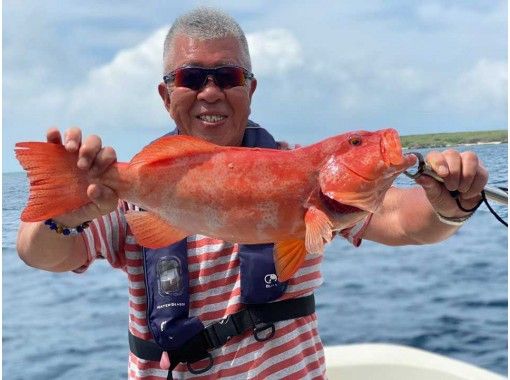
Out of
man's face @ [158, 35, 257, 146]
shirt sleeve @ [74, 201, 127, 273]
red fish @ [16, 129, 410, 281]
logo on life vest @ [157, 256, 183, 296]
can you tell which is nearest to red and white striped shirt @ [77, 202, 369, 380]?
shirt sleeve @ [74, 201, 127, 273]

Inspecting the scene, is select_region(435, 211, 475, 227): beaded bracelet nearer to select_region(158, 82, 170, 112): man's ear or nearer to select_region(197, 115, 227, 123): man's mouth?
select_region(197, 115, 227, 123): man's mouth

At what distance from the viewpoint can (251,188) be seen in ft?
6.28

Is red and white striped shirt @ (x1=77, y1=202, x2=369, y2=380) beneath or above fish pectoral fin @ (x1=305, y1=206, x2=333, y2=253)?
beneath

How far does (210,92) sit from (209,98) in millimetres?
29

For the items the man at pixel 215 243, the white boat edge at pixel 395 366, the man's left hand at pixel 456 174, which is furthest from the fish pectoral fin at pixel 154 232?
the white boat edge at pixel 395 366

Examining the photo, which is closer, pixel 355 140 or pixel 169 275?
pixel 355 140

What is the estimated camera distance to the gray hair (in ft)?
9.36

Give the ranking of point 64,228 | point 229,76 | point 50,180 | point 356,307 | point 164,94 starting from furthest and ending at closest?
point 356,307
point 164,94
point 229,76
point 64,228
point 50,180

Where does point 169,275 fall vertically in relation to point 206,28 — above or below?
below

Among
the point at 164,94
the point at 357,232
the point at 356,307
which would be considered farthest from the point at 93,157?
the point at 356,307

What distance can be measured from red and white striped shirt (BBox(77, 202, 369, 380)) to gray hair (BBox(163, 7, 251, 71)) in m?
0.88

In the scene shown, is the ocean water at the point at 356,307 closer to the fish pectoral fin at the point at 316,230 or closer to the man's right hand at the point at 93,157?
the man's right hand at the point at 93,157

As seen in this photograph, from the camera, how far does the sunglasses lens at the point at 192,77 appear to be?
2807 millimetres

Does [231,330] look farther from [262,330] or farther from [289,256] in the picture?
[289,256]
